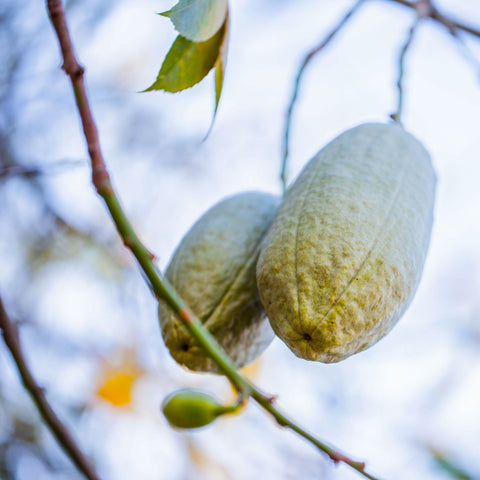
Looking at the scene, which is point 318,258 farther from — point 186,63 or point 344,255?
point 186,63

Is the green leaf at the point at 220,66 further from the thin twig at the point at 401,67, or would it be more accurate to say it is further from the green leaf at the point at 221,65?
the thin twig at the point at 401,67

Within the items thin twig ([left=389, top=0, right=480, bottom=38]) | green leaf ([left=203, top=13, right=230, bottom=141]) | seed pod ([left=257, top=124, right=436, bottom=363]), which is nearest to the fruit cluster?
seed pod ([left=257, top=124, right=436, bottom=363])

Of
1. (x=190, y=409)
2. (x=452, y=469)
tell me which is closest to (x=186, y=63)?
(x=190, y=409)

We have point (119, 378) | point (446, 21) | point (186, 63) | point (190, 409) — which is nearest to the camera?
point (190, 409)

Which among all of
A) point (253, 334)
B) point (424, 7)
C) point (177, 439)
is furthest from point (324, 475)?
point (424, 7)

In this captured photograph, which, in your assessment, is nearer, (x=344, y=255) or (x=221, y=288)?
(x=344, y=255)

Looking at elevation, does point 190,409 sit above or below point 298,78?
below

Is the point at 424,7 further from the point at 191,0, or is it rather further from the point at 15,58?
the point at 15,58
